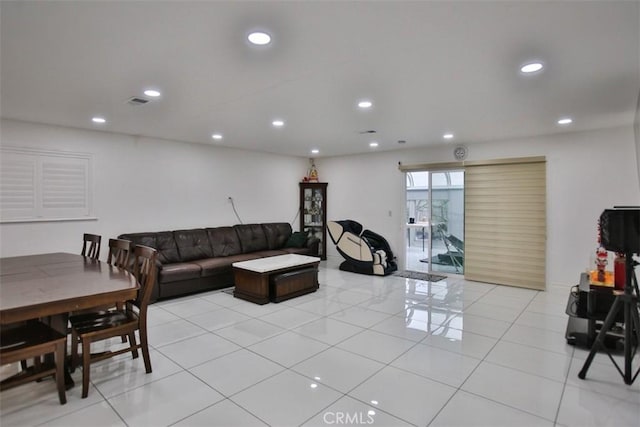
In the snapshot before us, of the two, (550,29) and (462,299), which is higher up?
(550,29)

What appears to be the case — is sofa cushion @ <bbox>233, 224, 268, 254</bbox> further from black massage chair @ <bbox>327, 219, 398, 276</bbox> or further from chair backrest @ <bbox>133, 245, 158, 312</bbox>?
chair backrest @ <bbox>133, 245, 158, 312</bbox>

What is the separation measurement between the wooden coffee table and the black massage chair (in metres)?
1.50

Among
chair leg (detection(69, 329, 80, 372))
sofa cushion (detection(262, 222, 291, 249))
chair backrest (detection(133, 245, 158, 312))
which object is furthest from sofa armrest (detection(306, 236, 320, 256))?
chair leg (detection(69, 329, 80, 372))

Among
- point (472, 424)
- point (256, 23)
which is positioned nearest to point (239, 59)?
point (256, 23)

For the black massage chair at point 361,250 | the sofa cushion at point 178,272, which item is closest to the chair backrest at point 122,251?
the sofa cushion at point 178,272

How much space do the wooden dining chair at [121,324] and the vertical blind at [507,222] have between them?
5274 millimetres

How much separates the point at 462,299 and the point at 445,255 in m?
1.84

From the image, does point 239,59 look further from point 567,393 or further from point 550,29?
point 567,393

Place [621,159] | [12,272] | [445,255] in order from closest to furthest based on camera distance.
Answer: [12,272] → [621,159] → [445,255]

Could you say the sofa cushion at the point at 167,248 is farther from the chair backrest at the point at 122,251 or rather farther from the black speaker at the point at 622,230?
the black speaker at the point at 622,230

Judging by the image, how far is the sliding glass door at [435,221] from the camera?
6352 mm

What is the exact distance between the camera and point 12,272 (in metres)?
2.83

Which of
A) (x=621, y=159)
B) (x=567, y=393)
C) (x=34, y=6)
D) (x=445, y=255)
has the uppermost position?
(x=34, y=6)

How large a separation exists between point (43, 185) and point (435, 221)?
21.0ft
